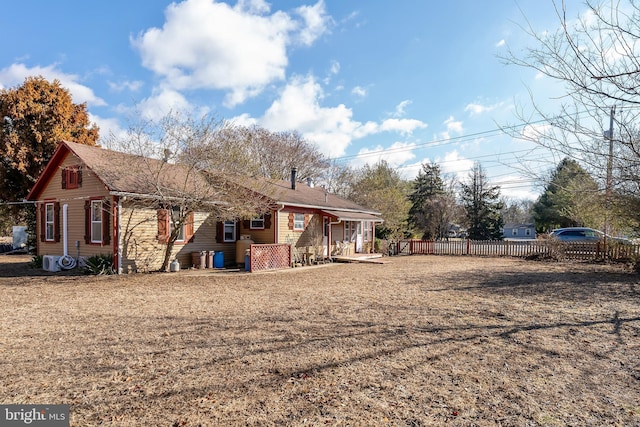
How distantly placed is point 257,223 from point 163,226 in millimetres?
4373

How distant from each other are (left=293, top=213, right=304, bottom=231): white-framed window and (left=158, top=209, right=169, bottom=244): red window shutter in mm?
5873

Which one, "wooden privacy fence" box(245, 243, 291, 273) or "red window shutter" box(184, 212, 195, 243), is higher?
"red window shutter" box(184, 212, 195, 243)

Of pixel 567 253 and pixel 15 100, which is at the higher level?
pixel 15 100

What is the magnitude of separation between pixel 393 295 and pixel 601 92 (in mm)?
6409

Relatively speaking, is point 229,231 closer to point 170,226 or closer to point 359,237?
point 170,226

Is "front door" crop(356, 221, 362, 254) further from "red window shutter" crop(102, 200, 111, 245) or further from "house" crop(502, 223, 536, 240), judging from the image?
"house" crop(502, 223, 536, 240)

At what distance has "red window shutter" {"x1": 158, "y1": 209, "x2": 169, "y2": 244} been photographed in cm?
1477

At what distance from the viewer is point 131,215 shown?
13766 mm

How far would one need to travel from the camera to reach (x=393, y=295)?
30.6 ft

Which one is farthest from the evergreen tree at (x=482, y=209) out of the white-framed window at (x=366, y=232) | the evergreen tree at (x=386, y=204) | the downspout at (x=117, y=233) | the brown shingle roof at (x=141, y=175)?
the downspout at (x=117, y=233)

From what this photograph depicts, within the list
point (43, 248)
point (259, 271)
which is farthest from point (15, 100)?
point (259, 271)

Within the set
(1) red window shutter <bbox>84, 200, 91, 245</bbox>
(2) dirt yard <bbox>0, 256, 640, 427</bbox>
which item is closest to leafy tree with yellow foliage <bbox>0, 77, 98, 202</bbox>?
(1) red window shutter <bbox>84, 200, 91, 245</bbox>

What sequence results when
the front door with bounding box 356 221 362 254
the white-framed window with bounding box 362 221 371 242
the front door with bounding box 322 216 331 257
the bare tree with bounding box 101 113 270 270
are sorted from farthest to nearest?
the white-framed window with bounding box 362 221 371 242 → the front door with bounding box 356 221 362 254 → the front door with bounding box 322 216 331 257 → the bare tree with bounding box 101 113 270 270

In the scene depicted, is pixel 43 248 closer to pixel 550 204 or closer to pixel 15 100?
pixel 15 100
